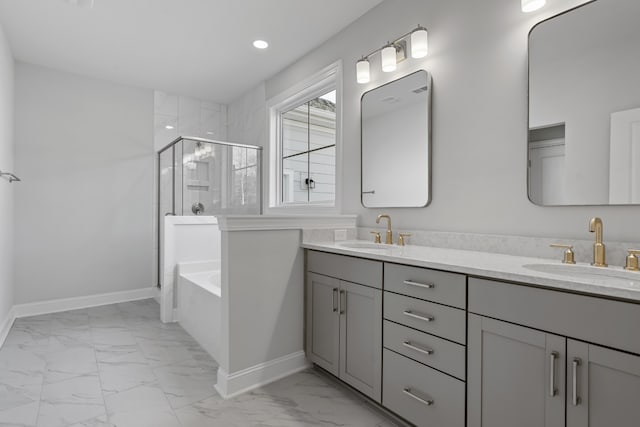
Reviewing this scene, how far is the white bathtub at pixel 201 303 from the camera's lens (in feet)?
7.91

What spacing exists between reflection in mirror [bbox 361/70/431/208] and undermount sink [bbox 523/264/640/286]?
2.62ft

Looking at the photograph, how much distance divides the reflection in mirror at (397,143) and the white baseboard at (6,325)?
3.06m

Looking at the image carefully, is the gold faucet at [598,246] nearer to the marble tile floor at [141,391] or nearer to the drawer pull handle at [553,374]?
the drawer pull handle at [553,374]

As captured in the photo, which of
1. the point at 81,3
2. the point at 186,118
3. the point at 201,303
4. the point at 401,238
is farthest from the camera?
the point at 186,118

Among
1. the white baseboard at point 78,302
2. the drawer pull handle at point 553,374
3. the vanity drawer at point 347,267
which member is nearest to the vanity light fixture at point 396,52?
the vanity drawer at point 347,267

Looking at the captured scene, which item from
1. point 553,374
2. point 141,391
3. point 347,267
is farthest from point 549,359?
point 141,391

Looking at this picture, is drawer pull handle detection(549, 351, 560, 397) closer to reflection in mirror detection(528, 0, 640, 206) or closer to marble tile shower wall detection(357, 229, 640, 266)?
marble tile shower wall detection(357, 229, 640, 266)

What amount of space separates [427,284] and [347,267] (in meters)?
0.55

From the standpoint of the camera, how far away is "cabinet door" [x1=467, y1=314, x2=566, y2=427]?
1.07 meters

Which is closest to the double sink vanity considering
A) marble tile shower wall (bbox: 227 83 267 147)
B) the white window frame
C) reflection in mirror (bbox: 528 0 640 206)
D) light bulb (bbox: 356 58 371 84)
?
reflection in mirror (bbox: 528 0 640 206)

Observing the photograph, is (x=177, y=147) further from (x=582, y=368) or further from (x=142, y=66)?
(x=582, y=368)

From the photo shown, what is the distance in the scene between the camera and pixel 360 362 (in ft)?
6.02

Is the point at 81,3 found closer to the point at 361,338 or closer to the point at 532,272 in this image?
the point at 361,338

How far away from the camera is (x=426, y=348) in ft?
4.87
